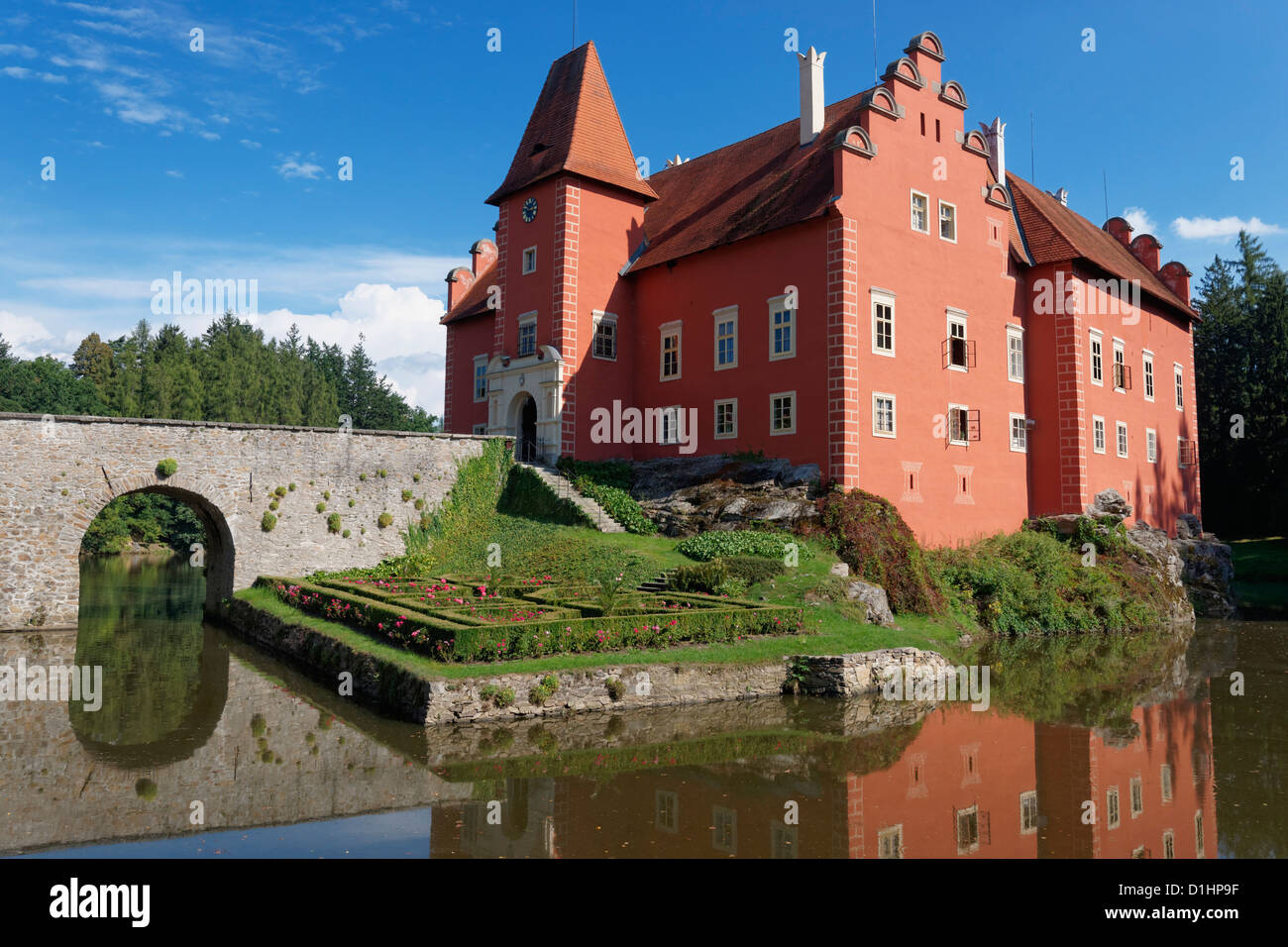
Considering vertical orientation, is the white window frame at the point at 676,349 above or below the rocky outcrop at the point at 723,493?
above

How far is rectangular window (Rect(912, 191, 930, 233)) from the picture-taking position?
2583 centimetres

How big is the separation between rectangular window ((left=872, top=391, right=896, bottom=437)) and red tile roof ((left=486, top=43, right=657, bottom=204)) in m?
11.7

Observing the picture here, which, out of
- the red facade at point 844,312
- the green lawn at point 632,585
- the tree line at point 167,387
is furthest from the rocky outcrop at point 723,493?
the tree line at point 167,387

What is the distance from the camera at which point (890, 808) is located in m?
8.90

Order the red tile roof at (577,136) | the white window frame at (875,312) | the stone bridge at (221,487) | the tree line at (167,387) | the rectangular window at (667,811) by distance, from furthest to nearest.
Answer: the tree line at (167,387) < the red tile roof at (577,136) < the white window frame at (875,312) < the stone bridge at (221,487) < the rectangular window at (667,811)

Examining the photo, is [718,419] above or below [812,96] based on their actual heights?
below

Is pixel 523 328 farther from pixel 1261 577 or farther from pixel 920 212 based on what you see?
pixel 1261 577

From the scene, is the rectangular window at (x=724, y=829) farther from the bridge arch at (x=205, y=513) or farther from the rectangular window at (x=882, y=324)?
the bridge arch at (x=205, y=513)

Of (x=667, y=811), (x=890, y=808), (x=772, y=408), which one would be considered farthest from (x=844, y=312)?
(x=667, y=811)

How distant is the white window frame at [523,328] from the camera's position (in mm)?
29375

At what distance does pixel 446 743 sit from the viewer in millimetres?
11258

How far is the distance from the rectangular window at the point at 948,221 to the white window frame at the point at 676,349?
8.35 m

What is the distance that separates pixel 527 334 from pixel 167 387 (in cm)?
→ 3534
